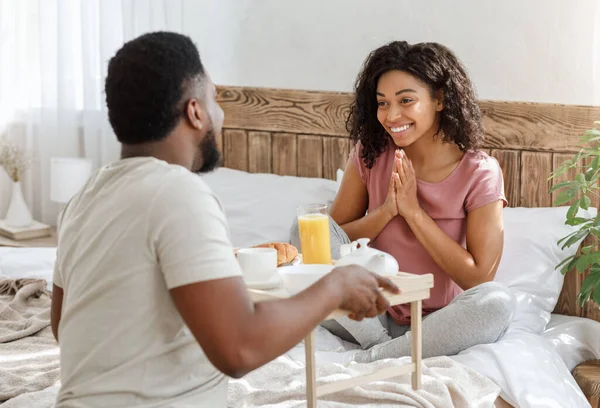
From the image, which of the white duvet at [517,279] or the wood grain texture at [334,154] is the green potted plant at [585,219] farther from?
the wood grain texture at [334,154]

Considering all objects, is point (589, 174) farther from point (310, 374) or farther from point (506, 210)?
point (310, 374)

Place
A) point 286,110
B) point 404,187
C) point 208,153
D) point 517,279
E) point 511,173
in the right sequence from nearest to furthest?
1. point 208,153
2. point 404,187
3. point 517,279
4. point 511,173
5. point 286,110

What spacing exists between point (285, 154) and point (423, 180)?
871mm

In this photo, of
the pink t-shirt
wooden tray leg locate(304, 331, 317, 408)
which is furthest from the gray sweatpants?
wooden tray leg locate(304, 331, 317, 408)

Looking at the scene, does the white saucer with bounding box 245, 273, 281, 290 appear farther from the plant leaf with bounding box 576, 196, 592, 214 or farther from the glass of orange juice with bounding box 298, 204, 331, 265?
the plant leaf with bounding box 576, 196, 592, 214

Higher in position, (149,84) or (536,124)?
(149,84)

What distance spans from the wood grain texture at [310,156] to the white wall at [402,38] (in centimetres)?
20

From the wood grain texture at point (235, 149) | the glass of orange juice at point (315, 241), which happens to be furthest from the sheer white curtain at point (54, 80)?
the glass of orange juice at point (315, 241)

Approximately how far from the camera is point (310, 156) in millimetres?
3020

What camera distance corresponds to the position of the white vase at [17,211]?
3520mm

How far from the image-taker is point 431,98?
2.30 meters

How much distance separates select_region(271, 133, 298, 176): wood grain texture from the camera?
10.0ft

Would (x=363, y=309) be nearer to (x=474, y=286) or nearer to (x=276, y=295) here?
(x=276, y=295)

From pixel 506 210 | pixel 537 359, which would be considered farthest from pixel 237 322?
pixel 506 210
